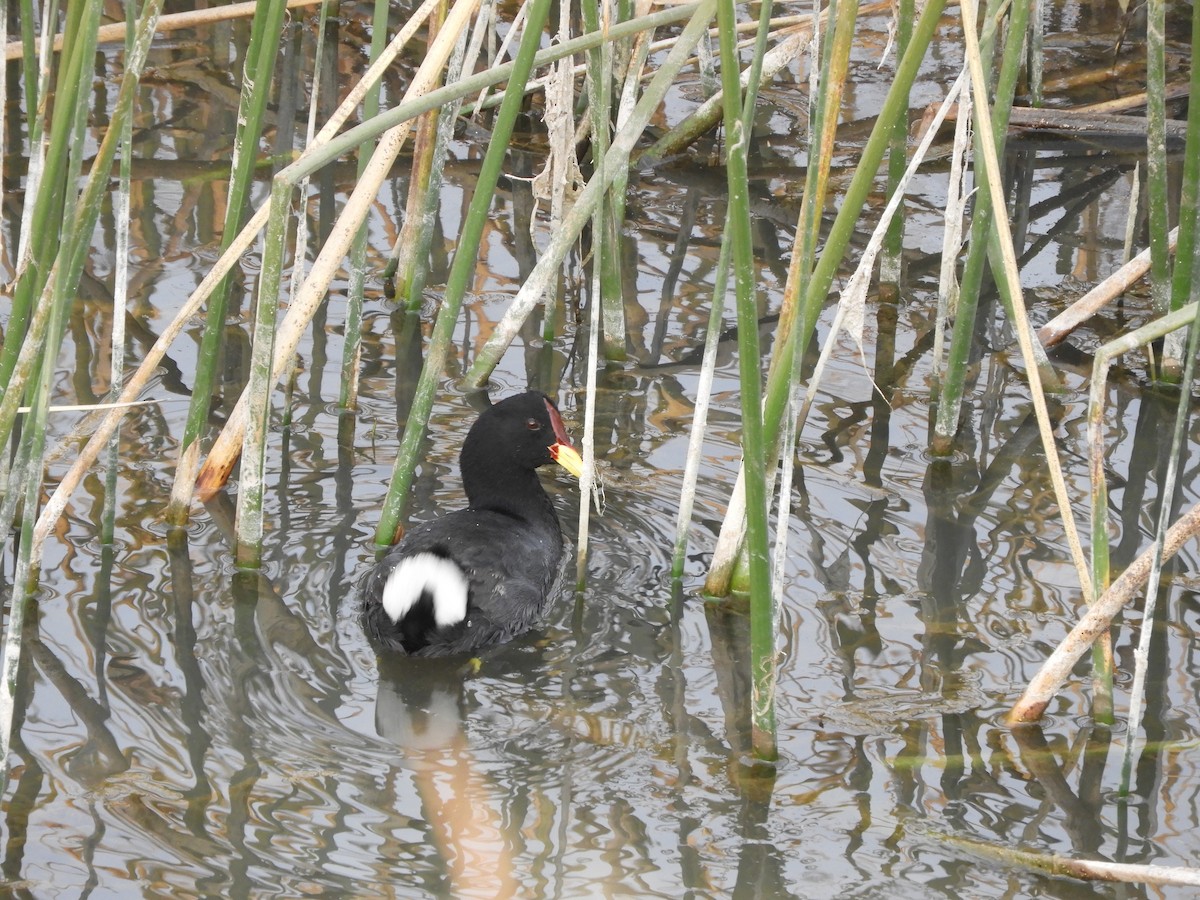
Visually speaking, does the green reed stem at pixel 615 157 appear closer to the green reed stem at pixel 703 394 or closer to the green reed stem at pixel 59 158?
the green reed stem at pixel 703 394

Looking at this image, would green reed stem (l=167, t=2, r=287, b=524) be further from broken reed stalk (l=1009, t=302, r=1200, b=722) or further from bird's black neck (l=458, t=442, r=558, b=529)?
broken reed stalk (l=1009, t=302, r=1200, b=722)

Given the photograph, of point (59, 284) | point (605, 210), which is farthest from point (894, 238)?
point (59, 284)

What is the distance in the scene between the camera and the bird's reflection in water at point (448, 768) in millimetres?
2814

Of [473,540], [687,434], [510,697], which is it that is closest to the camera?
[510,697]

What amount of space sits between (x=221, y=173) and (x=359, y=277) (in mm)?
2450

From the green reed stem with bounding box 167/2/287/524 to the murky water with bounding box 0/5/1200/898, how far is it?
0.24 m

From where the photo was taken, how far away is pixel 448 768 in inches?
124

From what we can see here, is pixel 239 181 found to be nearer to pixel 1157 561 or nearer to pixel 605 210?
pixel 605 210

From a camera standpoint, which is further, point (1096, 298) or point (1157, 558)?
point (1096, 298)

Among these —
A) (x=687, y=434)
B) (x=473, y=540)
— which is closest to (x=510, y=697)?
(x=473, y=540)

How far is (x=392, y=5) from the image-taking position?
316 inches

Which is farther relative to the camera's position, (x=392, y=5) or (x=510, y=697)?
(x=392, y=5)

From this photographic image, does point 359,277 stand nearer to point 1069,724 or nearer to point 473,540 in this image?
point 473,540

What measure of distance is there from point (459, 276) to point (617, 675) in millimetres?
1035
